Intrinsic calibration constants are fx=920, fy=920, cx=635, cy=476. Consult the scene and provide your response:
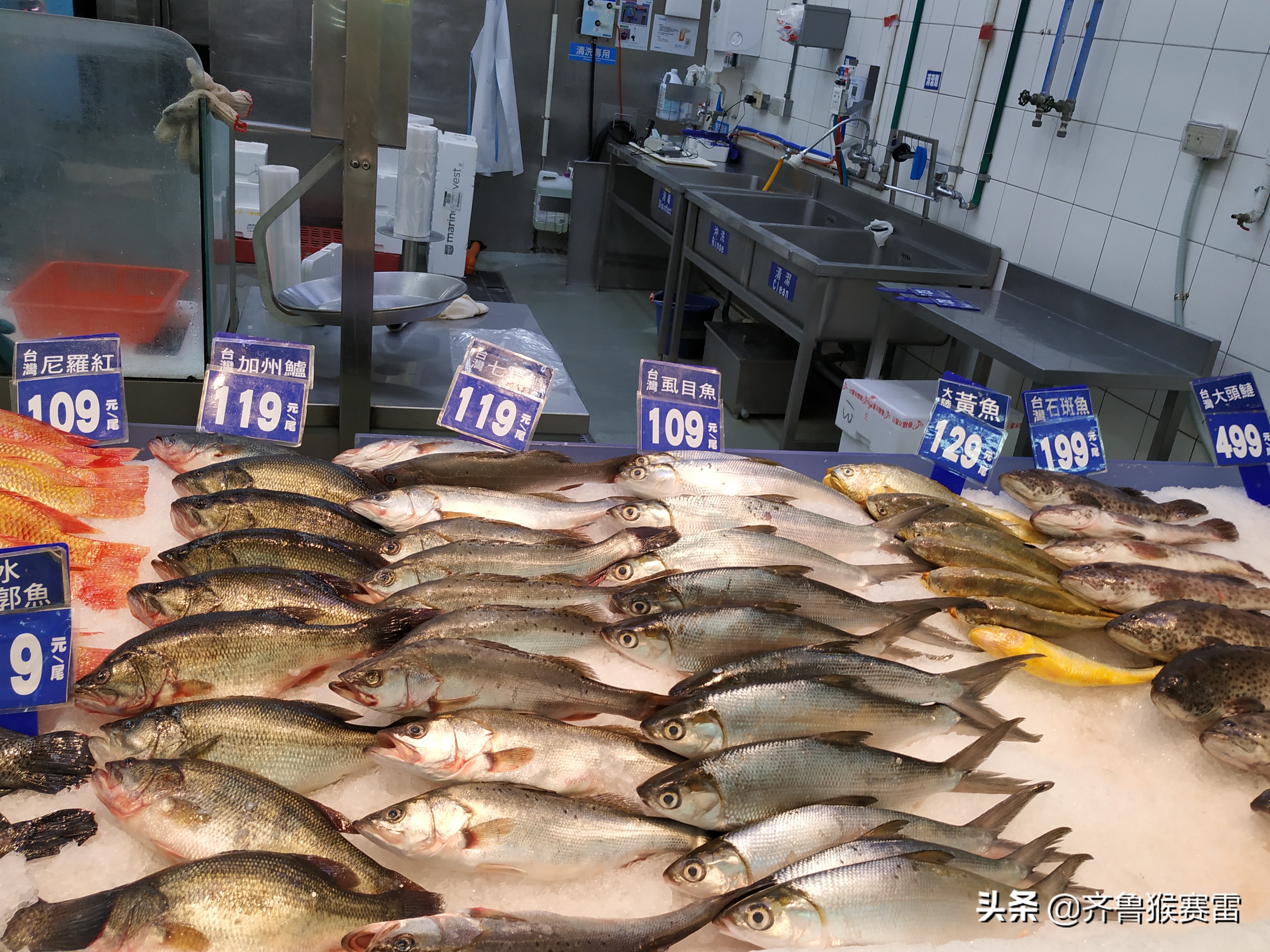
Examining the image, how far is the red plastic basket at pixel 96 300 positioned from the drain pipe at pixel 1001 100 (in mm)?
3739

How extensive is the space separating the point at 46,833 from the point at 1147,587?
191 cm

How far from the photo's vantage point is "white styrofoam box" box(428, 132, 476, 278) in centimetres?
643

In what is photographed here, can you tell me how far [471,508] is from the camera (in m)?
1.84

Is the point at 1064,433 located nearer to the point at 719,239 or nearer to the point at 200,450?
the point at 200,450

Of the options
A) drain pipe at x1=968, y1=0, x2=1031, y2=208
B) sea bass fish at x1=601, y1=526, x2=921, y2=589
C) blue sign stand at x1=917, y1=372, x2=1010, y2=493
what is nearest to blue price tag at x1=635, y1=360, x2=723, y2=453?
sea bass fish at x1=601, y1=526, x2=921, y2=589

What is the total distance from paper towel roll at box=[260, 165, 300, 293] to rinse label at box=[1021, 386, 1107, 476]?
9.41 ft

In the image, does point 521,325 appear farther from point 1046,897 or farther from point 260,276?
point 1046,897

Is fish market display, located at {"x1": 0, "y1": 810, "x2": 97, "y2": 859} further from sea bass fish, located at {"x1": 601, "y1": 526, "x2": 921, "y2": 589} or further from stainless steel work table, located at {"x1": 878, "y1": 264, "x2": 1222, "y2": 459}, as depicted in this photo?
stainless steel work table, located at {"x1": 878, "y1": 264, "x2": 1222, "y2": 459}

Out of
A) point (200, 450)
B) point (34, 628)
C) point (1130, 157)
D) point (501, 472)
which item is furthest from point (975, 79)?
point (34, 628)

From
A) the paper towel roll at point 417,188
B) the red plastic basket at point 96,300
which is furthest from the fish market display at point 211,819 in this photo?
the paper towel roll at point 417,188

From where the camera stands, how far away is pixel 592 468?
2027 millimetres

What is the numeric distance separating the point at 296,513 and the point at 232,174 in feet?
5.58

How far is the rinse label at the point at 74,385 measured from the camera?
75.6 inches

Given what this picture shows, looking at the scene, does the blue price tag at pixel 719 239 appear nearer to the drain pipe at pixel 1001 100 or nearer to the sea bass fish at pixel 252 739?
the drain pipe at pixel 1001 100
